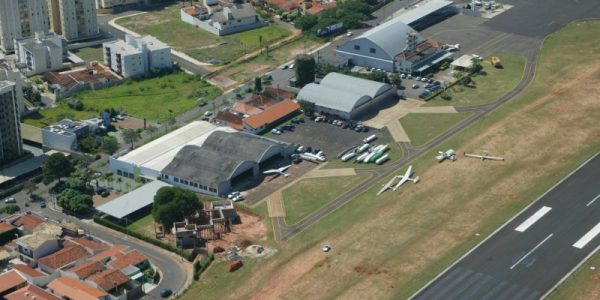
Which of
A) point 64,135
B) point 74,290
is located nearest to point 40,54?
point 64,135

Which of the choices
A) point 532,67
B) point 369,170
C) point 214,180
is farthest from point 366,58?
point 214,180

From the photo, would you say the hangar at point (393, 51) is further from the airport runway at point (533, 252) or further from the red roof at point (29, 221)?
the red roof at point (29, 221)

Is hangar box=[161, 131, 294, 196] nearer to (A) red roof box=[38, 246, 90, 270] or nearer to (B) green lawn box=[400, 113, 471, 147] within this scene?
(B) green lawn box=[400, 113, 471, 147]

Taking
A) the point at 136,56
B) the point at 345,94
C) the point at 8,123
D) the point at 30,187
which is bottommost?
the point at 30,187

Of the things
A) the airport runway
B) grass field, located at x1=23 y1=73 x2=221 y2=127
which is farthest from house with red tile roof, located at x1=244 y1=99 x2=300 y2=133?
the airport runway

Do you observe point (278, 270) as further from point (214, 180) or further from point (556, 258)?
point (556, 258)

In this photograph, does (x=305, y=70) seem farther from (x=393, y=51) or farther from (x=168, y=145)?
(x=168, y=145)
